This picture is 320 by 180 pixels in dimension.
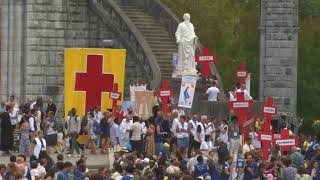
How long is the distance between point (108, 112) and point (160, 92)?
1620 mm

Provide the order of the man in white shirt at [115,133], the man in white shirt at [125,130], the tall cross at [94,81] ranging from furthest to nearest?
the tall cross at [94,81], the man in white shirt at [115,133], the man in white shirt at [125,130]

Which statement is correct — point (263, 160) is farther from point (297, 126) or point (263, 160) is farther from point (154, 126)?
point (297, 126)

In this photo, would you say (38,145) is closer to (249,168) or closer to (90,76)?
(249,168)

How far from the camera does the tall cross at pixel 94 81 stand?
44.2 meters

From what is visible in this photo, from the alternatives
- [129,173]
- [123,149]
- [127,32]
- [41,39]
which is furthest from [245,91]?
[129,173]

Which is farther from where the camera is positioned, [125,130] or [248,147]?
[125,130]

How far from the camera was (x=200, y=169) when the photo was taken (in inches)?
1414

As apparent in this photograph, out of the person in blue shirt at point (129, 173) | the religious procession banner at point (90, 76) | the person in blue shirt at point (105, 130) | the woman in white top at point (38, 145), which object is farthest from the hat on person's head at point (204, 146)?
the person in blue shirt at point (129, 173)

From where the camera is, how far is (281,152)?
3903cm

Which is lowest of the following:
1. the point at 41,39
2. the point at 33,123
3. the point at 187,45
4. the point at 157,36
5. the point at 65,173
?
the point at 65,173

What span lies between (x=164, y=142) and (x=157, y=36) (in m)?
13.6

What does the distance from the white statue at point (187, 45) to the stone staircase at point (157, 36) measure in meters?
3.72

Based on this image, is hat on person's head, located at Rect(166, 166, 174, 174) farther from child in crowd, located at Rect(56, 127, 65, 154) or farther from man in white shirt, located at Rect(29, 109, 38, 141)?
child in crowd, located at Rect(56, 127, 65, 154)

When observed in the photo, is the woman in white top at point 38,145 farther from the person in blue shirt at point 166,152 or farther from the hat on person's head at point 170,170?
A: the hat on person's head at point 170,170
